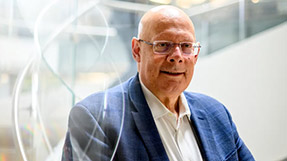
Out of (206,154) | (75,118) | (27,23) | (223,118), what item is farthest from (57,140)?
(223,118)

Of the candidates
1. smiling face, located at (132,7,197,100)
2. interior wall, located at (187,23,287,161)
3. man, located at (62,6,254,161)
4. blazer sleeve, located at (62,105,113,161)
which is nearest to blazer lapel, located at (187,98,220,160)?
man, located at (62,6,254,161)

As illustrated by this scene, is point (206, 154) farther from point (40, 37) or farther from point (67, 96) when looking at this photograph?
point (40, 37)

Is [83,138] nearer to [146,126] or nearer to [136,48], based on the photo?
[146,126]

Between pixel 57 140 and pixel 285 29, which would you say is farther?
pixel 285 29

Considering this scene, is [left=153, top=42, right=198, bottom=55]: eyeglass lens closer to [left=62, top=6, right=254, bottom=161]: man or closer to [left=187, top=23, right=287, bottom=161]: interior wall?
[left=62, top=6, right=254, bottom=161]: man

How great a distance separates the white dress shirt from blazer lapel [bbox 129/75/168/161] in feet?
0.15

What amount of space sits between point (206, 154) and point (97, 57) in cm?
52

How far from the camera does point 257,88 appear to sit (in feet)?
9.55

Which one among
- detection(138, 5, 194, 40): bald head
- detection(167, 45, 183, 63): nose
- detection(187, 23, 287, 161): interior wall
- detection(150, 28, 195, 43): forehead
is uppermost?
detection(138, 5, 194, 40): bald head

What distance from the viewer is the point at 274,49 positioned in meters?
3.00

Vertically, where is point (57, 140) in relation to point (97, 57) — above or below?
below

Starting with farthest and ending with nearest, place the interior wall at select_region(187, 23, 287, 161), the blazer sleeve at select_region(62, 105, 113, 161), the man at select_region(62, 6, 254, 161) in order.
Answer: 1. the interior wall at select_region(187, 23, 287, 161)
2. the man at select_region(62, 6, 254, 161)
3. the blazer sleeve at select_region(62, 105, 113, 161)

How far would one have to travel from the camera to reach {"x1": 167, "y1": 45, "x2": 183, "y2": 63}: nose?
117 cm

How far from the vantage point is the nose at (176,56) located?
1170 millimetres
